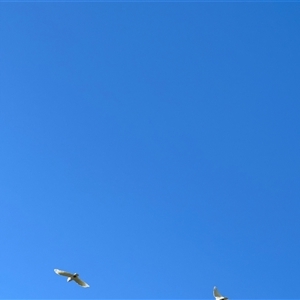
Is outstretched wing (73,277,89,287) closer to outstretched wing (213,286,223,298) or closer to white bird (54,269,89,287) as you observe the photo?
white bird (54,269,89,287)

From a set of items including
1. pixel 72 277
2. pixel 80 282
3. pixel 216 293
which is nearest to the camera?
pixel 216 293

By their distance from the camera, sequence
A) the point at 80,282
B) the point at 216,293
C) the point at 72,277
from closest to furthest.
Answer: the point at 216,293, the point at 72,277, the point at 80,282

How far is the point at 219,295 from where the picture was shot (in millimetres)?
70312

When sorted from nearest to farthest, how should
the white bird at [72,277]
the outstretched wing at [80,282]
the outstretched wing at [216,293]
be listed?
1. the outstretched wing at [216,293]
2. the white bird at [72,277]
3. the outstretched wing at [80,282]

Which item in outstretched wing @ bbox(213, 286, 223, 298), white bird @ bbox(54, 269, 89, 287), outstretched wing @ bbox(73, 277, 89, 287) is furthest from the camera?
outstretched wing @ bbox(73, 277, 89, 287)

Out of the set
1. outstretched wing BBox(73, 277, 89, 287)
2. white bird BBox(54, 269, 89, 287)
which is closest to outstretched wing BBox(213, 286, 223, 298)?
white bird BBox(54, 269, 89, 287)

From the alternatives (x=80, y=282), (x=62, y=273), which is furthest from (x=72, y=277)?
(x=62, y=273)

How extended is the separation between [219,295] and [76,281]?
2056 centimetres

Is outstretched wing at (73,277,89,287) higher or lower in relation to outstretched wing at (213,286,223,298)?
higher

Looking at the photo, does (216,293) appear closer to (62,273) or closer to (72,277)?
(72,277)

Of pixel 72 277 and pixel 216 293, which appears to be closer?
pixel 216 293

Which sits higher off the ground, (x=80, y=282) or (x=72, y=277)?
(x=72, y=277)

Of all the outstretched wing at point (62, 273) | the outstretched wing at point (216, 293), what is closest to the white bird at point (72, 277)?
the outstretched wing at point (62, 273)

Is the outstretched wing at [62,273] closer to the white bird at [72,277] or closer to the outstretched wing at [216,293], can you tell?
the white bird at [72,277]
